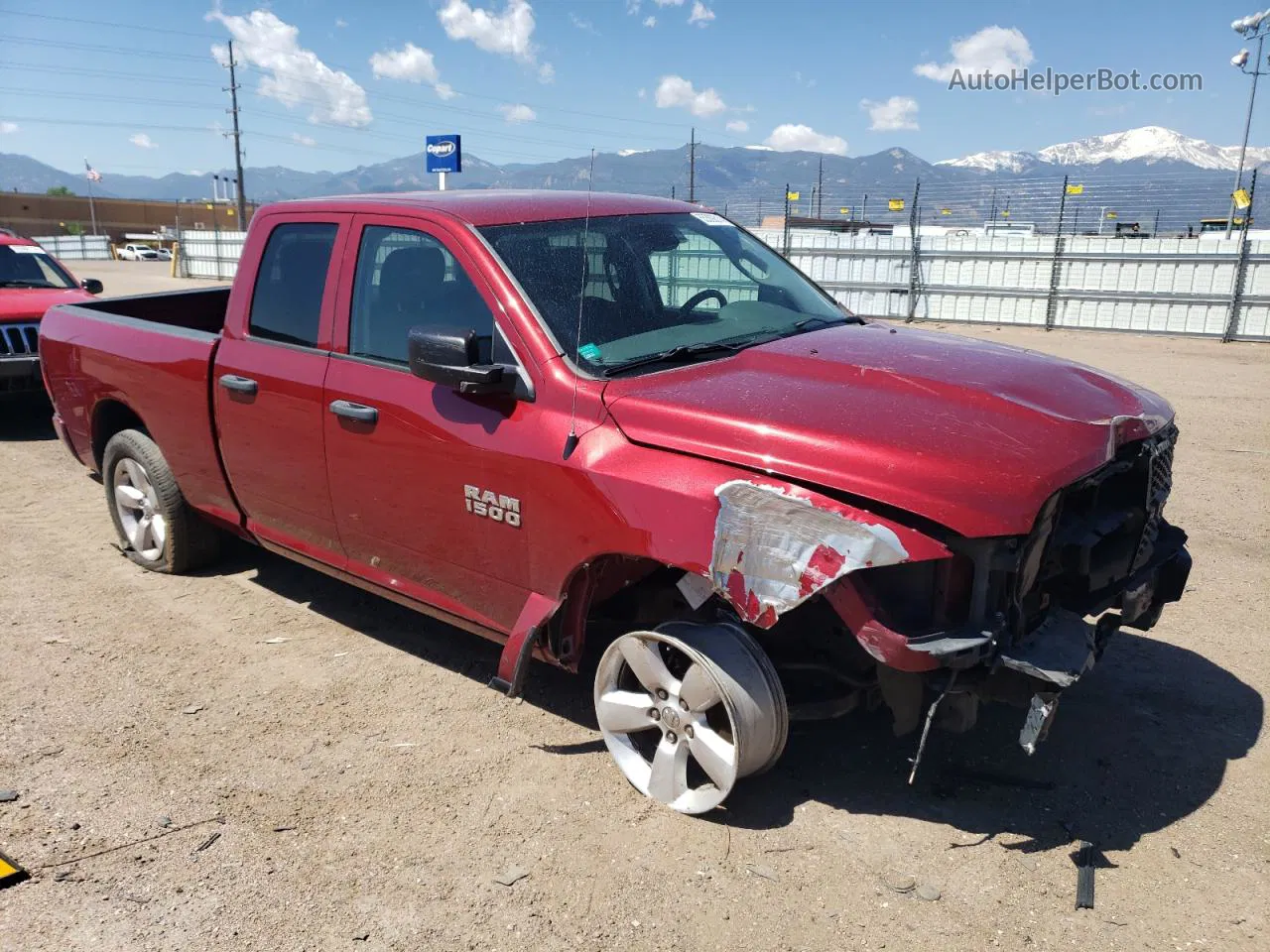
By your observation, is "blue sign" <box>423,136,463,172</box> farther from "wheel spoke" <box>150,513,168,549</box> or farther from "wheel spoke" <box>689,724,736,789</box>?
"wheel spoke" <box>689,724,736,789</box>

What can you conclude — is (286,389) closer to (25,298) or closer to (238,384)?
(238,384)

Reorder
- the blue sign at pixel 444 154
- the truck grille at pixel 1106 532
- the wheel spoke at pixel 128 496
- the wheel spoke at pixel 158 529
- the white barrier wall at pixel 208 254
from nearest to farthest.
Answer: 1. the truck grille at pixel 1106 532
2. the wheel spoke at pixel 158 529
3. the wheel spoke at pixel 128 496
4. the blue sign at pixel 444 154
5. the white barrier wall at pixel 208 254

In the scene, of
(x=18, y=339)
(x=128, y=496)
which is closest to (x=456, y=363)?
(x=128, y=496)

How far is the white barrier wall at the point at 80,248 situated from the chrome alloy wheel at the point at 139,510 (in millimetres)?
53692

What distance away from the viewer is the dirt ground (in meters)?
2.73

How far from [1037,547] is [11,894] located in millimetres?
3137

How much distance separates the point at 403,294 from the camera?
3855 millimetres

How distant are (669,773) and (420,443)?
4.81ft

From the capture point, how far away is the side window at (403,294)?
12.0 ft

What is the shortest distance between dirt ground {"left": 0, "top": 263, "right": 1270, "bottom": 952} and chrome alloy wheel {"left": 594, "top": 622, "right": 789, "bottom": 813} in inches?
4.6

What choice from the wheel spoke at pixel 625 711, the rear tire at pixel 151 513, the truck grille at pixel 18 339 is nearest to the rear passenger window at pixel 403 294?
the wheel spoke at pixel 625 711

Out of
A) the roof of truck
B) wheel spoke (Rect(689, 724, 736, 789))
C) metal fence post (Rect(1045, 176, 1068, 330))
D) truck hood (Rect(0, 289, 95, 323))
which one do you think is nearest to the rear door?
the roof of truck

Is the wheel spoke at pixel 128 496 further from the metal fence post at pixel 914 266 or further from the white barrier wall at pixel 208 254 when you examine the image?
the white barrier wall at pixel 208 254

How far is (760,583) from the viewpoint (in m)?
2.76
